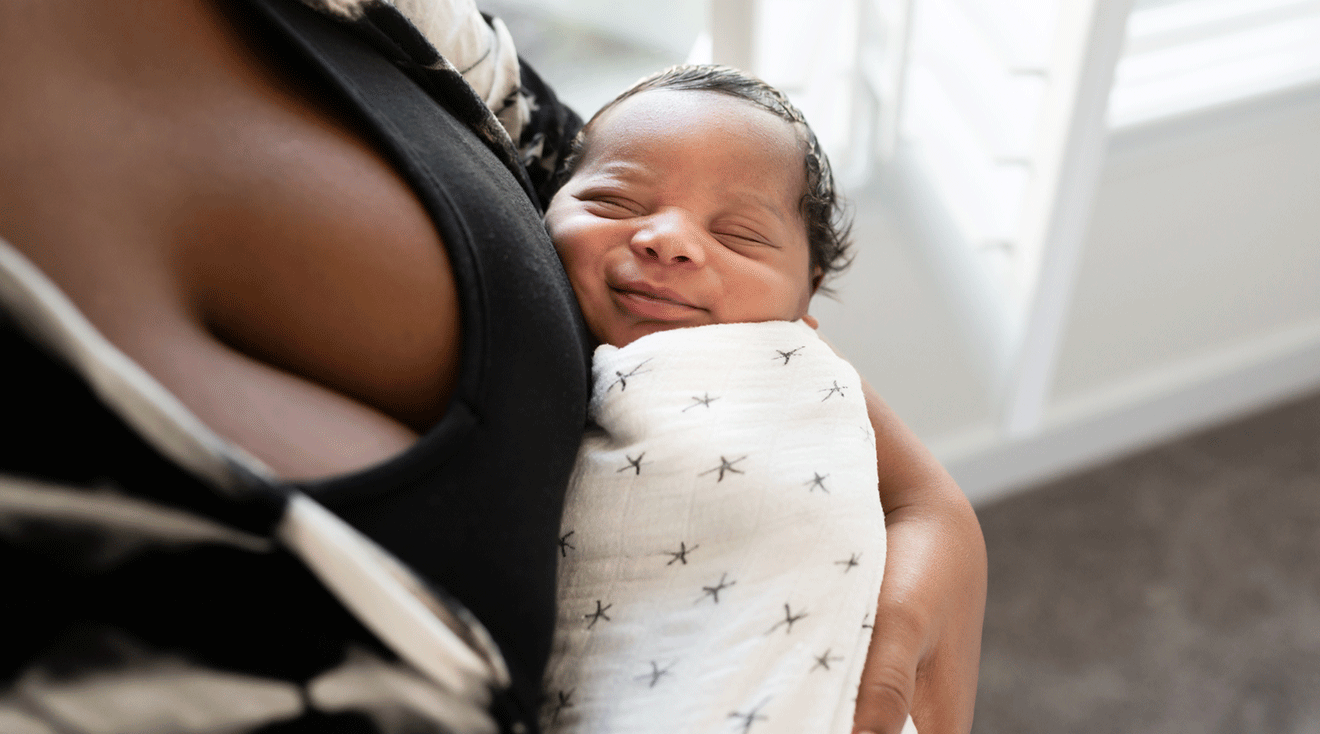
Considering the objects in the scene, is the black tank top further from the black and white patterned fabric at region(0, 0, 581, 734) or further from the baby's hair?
the baby's hair

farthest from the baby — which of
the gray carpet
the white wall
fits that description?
the gray carpet

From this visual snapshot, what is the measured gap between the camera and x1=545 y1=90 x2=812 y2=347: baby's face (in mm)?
711

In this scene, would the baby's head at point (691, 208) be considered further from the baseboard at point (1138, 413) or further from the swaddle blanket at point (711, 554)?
the baseboard at point (1138, 413)

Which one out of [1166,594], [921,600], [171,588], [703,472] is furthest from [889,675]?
[1166,594]

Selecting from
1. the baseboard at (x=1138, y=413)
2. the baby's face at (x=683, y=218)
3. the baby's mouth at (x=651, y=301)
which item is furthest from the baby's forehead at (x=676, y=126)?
the baseboard at (x=1138, y=413)

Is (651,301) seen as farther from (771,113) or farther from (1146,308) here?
(1146,308)

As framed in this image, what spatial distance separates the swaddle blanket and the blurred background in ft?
2.28

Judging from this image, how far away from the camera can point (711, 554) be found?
58 centimetres

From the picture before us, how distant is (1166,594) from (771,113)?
1.35 metres

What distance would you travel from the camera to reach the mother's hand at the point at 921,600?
60 centimetres

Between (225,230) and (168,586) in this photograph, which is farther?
(225,230)


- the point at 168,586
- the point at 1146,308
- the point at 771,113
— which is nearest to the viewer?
the point at 168,586

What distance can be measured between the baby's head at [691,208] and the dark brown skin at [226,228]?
0.24 m

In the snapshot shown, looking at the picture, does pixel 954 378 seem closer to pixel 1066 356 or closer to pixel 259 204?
pixel 1066 356
